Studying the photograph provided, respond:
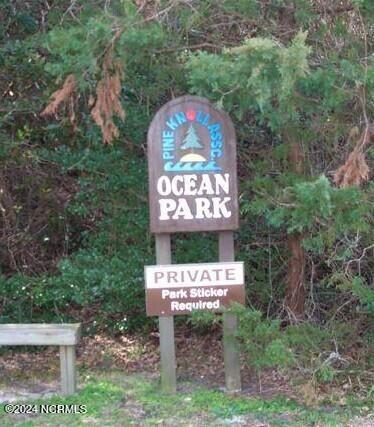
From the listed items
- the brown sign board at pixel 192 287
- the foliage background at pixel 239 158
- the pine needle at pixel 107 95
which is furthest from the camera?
the brown sign board at pixel 192 287

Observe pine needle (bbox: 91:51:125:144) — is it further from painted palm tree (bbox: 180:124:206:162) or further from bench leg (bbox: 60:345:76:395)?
bench leg (bbox: 60:345:76:395)

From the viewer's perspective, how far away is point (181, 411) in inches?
243

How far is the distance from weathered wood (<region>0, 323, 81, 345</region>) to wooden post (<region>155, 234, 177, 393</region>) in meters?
0.76

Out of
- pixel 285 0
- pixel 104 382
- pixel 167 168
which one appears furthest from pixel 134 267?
pixel 285 0

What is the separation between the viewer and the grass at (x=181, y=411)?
593 centimetres

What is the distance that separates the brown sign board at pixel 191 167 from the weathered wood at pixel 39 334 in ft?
3.85

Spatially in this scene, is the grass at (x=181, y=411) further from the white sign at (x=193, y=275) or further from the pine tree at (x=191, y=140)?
the pine tree at (x=191, y=140)

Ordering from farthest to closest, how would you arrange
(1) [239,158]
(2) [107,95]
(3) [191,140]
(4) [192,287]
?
(1) [239,158] → (4) [192,287] → (3) [191,140] → (2) [107,95]

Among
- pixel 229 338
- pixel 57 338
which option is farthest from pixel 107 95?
pixel 229 338

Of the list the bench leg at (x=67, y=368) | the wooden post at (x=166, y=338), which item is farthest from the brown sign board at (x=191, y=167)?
the bench leg at (x=67, y=368)

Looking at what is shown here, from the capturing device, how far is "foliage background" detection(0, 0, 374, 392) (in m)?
5.81

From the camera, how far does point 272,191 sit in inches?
254

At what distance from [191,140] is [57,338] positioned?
2.06m

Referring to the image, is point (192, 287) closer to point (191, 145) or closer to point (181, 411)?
point (181, 411)
